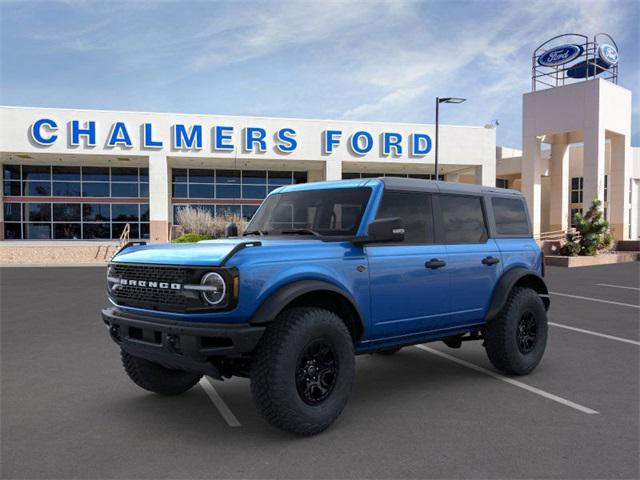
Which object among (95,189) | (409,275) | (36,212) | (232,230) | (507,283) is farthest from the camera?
(95,189)

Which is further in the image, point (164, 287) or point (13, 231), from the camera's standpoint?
point (13, 231)

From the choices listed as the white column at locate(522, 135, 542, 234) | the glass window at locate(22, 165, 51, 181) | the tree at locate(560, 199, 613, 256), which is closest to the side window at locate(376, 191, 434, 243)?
the tree at locate(560, 199, 613, 256)

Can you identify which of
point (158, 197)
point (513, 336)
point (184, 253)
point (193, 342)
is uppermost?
point (158, 197)

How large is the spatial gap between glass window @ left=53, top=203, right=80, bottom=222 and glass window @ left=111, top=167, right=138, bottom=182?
282 cm

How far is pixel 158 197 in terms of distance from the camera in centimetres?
3033

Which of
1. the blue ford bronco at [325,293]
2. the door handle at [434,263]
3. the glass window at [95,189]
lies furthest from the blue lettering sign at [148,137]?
the door handle at [434,263]

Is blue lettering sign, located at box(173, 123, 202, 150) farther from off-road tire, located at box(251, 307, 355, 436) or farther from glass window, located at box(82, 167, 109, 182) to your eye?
off-road tire, located at box(251, 307, 355, 436)

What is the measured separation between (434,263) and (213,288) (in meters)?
2.21

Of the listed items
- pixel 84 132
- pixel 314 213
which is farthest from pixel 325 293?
pixel 84 132

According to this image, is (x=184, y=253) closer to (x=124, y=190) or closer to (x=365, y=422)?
(x=365, y=422)

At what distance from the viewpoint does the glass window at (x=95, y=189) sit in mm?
33688

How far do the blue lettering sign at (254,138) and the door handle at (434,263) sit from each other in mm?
26443

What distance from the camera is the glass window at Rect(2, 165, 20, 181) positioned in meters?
32.7

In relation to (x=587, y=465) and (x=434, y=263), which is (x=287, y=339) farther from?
(x=587, y=465)
